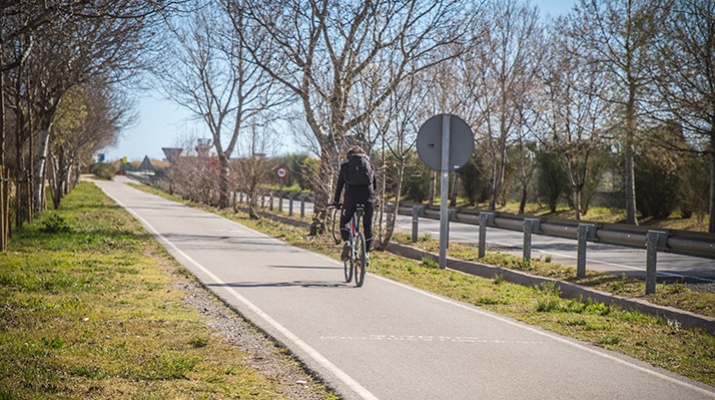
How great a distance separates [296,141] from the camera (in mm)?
32219

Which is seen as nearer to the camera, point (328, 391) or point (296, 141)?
point (328, 391)

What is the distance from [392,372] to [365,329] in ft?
5.84

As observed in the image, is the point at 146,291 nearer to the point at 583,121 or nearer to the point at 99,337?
the point at 99,337

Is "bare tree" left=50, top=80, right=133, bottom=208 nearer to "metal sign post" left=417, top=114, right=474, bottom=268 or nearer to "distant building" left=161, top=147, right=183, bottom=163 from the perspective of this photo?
"distant building" left=161, top=147, right=183, bottom=163

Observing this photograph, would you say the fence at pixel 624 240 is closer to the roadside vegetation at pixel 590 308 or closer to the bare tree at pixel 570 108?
the roadside vegetation at pixel 590 308

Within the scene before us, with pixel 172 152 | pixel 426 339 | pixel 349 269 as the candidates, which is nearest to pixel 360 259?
pixel 349 269

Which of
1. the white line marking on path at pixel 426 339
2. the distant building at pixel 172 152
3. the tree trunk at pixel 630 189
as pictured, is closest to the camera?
the white line marking on path at pixel 426 339

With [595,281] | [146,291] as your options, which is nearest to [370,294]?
[146,291]

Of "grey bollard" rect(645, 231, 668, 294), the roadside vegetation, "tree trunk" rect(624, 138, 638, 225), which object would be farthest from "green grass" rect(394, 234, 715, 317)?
"tree trunk" rect(624, 138, 638, 225)

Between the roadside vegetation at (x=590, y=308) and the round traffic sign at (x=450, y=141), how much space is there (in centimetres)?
204

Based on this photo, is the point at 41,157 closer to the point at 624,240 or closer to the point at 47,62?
the point at 47,62

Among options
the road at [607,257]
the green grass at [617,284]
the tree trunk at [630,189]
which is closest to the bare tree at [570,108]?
the tree trunk at [630,189]

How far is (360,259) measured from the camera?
1133 centimetres

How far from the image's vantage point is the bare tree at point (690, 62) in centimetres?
1781
